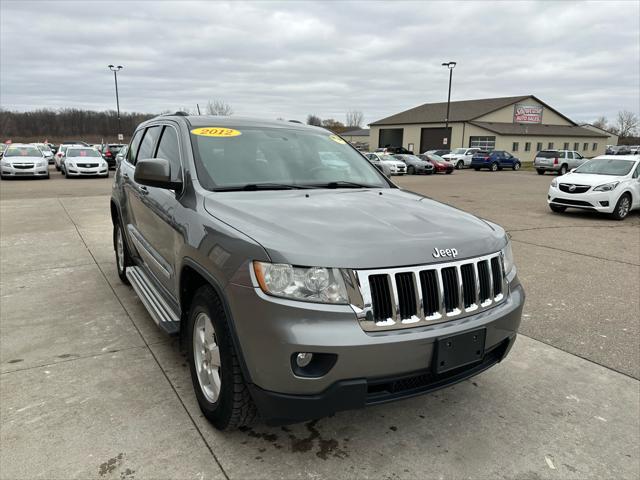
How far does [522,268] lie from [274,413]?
17.3 feet

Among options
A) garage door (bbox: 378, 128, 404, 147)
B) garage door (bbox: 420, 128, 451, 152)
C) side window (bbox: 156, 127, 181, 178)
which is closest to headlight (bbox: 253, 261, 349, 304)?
side window (bbox: 156, 127, 181, 178)

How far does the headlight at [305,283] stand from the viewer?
2.20 m

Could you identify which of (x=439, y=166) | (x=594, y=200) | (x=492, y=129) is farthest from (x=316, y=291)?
(x=492, y=129)

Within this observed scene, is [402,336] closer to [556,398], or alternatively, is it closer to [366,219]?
[366,219]

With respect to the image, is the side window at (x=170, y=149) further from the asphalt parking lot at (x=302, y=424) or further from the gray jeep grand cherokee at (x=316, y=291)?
the asphalt parking lot at (x=302, y=424)

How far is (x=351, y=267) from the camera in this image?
7.24ft

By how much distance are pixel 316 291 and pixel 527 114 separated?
6671cm

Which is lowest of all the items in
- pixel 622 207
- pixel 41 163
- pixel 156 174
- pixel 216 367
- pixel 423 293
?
pixel 622 207

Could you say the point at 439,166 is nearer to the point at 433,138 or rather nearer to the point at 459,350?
the point at 433,138

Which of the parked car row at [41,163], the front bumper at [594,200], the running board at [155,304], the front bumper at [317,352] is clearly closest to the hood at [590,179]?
the front bumper at [594,200]

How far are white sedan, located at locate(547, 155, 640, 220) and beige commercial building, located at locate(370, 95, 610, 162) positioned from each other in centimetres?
4364

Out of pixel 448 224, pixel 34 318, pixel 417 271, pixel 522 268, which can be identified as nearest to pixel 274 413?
pixel 417 271

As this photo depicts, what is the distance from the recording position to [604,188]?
11336 mm

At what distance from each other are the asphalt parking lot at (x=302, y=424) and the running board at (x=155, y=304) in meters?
0.40
